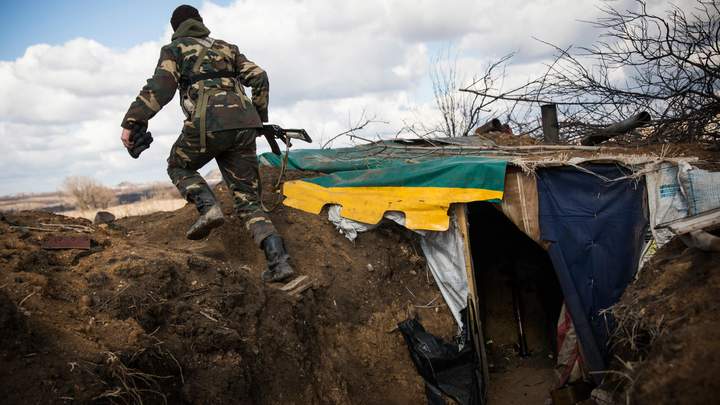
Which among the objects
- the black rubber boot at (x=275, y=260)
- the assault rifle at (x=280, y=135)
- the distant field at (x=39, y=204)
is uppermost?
the assault rifle at (x=280, y=135)

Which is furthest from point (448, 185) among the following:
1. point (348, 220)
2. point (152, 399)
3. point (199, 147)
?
point (152, 399)

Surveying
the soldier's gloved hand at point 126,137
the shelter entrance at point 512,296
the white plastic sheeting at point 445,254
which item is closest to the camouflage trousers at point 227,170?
the soldier's gloved hand at point 126,137

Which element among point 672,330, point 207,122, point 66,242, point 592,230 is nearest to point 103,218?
point 66,242

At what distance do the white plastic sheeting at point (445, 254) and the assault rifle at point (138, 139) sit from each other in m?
1.80

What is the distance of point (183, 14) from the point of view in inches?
173

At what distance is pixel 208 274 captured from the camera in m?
3.57

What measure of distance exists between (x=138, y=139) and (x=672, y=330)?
3813 millimetres

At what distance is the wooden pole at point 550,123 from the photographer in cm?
634

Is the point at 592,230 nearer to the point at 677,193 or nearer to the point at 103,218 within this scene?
the point at 677,193

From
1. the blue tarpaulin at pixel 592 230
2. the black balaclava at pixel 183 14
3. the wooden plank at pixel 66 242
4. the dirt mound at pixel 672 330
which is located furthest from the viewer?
the black balaclava at pixel 183 14

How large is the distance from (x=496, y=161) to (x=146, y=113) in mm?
2809

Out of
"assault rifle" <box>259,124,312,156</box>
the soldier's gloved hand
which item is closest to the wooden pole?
"assault rifle" <box>259,124,312,156</box>

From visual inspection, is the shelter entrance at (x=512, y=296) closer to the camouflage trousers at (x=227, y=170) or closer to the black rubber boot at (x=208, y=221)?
the camouflage trousers at (x=227, y=170)

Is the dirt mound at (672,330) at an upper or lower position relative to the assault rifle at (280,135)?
lower
